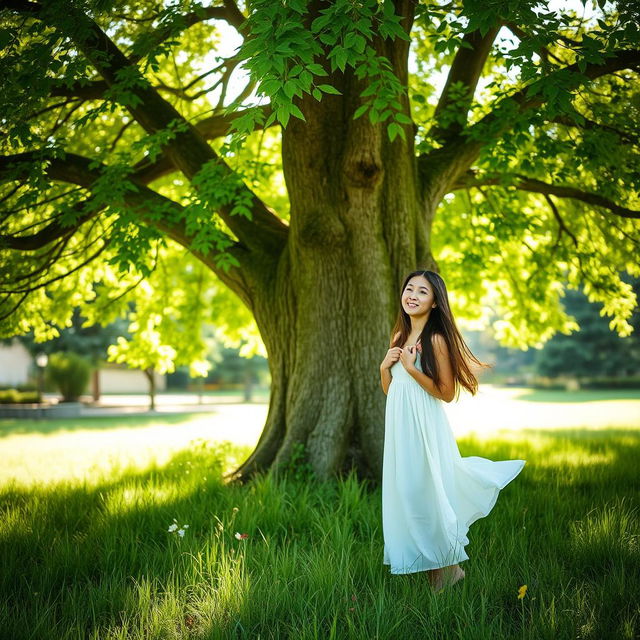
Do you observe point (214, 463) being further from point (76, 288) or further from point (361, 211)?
point (76, 288)

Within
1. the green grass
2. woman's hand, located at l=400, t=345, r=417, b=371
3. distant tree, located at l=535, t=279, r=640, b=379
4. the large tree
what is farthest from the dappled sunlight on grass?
distant tree, located at l=535, t=279, r=640, b=379

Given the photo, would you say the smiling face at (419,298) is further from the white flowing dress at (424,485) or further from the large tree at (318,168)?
the large tree at (318,168)

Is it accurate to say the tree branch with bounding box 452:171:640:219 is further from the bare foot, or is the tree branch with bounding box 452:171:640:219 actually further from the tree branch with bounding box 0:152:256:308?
the bare foot

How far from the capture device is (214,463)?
6520mm

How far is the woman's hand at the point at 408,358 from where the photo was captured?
3.30 m

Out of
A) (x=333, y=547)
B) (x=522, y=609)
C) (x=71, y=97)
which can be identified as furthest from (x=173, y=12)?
(x=522, y=609)

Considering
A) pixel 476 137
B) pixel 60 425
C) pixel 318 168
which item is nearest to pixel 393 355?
pixel 318 168

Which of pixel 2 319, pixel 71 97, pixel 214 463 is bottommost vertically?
pixel 214 463

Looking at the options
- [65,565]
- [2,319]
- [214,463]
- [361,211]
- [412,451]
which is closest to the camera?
[412,451]

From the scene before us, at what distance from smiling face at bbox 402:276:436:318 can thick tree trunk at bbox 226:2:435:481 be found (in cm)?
182

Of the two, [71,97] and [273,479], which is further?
[71,97]

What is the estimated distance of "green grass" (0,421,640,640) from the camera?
266 cm

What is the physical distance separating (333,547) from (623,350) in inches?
1629

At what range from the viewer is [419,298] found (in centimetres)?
346
